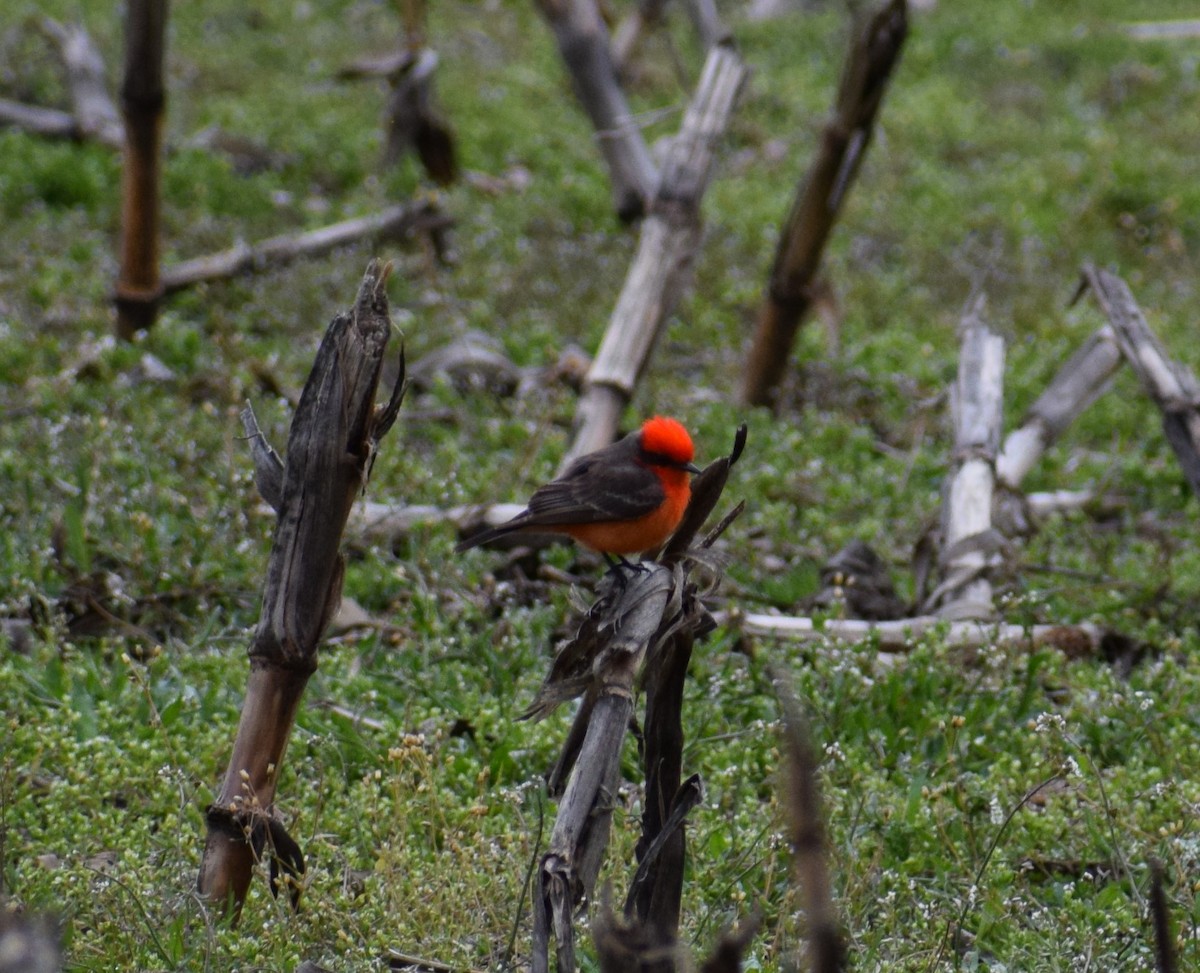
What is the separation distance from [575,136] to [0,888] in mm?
8849

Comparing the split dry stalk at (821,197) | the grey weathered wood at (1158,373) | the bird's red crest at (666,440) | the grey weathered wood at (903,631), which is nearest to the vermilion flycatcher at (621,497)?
the bird's red crest at (666,440)

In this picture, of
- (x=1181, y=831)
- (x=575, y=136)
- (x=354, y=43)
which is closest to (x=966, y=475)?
(x=1181, y=831)

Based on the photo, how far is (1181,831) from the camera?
369 centimetres

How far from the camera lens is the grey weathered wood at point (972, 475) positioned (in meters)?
5.17

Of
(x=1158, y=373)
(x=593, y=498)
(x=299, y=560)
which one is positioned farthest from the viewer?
(x=1158, y=373)

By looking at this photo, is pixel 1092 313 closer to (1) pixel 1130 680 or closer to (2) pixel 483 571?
(1) pixel 1130 680

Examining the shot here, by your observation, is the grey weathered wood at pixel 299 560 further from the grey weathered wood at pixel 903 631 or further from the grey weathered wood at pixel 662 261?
the grey weathered wood at pixel 662 261

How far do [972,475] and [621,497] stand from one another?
5.91ft

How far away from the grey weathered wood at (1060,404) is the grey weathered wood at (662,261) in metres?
1.69

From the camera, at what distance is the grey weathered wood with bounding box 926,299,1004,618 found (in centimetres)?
517

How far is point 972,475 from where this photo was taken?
5652 millimetres

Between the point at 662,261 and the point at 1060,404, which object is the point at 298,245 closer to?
the point at 662,261

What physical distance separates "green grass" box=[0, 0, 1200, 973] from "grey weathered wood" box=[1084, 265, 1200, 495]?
483 millimetres

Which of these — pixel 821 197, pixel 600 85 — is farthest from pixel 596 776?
pixel 600 85
